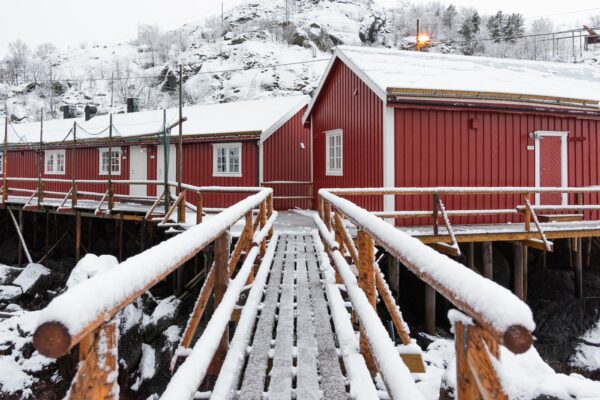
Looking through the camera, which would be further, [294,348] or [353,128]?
[353,128]

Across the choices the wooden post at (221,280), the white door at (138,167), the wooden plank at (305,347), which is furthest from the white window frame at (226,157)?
the wooden post at (221,280)

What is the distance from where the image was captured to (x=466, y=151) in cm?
1137

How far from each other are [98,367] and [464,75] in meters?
14.2

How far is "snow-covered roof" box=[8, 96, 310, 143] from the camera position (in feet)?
57.0

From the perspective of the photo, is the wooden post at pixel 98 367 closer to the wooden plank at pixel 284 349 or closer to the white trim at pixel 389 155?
the wooden plank at pixel 284 349

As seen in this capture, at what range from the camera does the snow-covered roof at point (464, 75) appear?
11.2 metres

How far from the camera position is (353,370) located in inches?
109

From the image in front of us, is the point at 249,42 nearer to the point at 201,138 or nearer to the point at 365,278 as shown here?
the point at 201,138

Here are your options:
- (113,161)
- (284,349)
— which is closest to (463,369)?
(284,349)

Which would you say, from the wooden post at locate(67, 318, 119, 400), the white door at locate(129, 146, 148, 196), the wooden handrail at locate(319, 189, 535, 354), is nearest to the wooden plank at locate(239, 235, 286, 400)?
the wooden handrail at locate(319, 189, 535, 354)

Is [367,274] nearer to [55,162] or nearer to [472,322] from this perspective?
[472,322]

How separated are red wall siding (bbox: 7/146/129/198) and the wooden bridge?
1561cm

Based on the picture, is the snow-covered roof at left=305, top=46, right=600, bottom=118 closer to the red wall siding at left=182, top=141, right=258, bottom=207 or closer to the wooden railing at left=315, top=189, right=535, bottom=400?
the red wall siding at left=182, top=141, right=258, bottom=207

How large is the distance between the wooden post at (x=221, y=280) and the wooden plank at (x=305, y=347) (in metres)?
0.59
